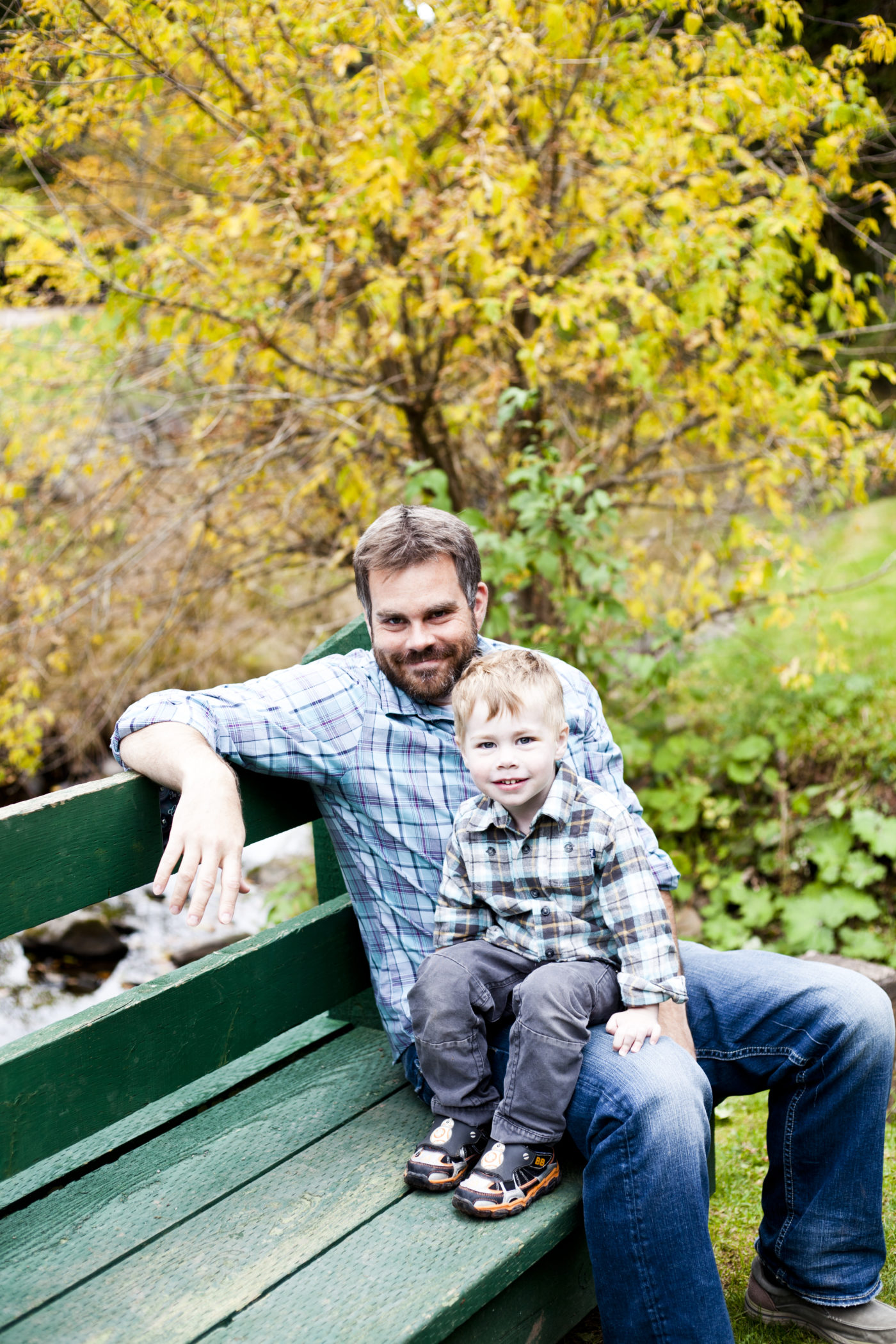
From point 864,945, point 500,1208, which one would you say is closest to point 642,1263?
point 500,1208

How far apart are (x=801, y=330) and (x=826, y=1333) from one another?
3790 mm

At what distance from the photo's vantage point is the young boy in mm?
1836

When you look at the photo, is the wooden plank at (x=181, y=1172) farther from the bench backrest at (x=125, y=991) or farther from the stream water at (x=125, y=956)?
the stream water at (x=125, y=956)

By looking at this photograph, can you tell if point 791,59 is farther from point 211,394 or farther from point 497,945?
point 497,945

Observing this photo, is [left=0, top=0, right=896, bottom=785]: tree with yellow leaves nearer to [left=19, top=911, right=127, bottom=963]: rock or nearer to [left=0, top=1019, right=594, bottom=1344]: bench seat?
[left=19, top=911, right=127, bottom=963]: rock

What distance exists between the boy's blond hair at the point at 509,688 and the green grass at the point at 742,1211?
1.29m

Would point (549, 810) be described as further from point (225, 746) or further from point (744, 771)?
point (744, 771)

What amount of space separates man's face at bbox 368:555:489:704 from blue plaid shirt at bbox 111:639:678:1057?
42mm

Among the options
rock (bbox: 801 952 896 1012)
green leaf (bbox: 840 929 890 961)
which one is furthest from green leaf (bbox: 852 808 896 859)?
rock (bbox: 801 952 896 1012)

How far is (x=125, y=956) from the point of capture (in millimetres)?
5531

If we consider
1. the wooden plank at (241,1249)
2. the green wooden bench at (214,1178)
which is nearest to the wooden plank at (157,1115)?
the green wooden bench at (214,1178)

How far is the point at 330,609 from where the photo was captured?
20.4 feet

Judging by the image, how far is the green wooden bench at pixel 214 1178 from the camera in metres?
1.60

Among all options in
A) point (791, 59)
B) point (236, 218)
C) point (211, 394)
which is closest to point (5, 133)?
point (236, 218)
